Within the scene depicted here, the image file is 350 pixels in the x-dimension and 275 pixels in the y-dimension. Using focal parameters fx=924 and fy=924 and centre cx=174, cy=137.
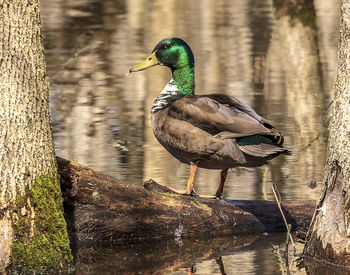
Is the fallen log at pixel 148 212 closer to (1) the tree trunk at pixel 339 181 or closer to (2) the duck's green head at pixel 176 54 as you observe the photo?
(1) the tree trunk at pixel 339 181

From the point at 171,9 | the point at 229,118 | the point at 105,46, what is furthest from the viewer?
the point at 171,9

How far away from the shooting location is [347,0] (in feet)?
22.6

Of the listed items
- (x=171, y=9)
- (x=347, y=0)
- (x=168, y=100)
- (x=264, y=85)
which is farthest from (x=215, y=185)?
(x=171, y=9)

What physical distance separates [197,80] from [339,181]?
995 centimetres

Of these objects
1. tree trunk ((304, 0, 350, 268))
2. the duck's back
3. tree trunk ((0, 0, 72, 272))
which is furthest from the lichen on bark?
tree trunk ((304, 0, 350, 268))

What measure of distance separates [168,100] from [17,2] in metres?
2.40

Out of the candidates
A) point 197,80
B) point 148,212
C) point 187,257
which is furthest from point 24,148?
point 197,80

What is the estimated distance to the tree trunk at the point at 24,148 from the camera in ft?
21.2

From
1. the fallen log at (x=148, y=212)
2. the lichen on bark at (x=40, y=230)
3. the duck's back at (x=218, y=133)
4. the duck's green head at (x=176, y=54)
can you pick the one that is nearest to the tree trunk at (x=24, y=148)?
the lichen on bark at (x=40, y=230)

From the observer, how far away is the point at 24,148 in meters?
6.51

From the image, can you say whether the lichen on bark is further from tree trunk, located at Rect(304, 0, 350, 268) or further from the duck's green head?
the duck's green head

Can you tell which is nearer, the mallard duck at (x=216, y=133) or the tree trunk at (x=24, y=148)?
the tree trunk at (x=24, y=148)

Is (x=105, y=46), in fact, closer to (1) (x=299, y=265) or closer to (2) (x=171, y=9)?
(2) (x=171, y=9)

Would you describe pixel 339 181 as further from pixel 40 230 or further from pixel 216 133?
pixel 40 230
